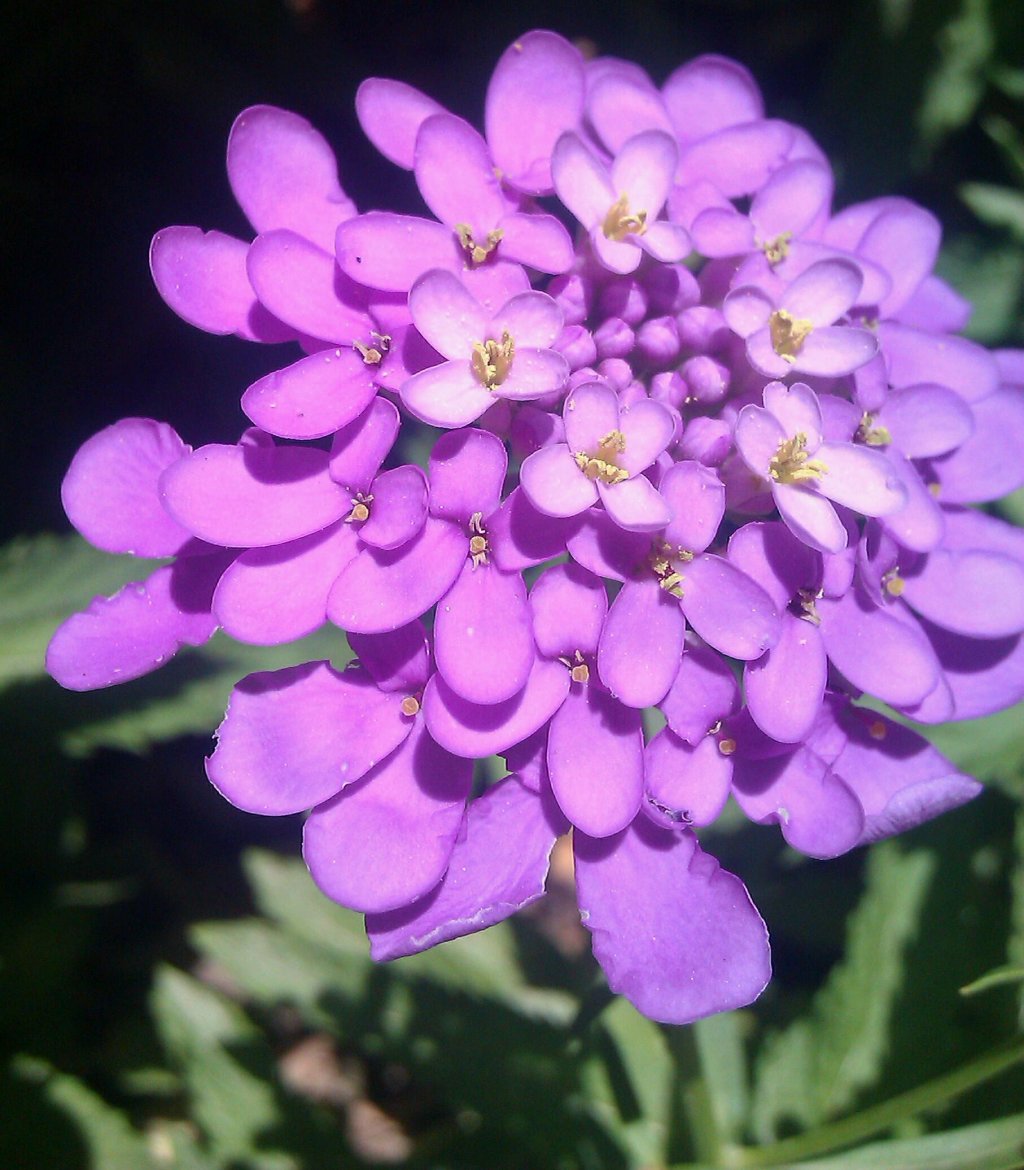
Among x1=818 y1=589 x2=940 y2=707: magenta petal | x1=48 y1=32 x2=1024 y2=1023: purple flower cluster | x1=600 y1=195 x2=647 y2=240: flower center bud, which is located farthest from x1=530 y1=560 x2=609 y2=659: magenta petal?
x1=600 y1=195 x2=647 y2=240: flower center bud

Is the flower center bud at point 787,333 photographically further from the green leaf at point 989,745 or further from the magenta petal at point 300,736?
the green leaf at point 989,745

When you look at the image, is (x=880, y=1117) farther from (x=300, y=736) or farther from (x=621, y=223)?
(x=621, y=223)

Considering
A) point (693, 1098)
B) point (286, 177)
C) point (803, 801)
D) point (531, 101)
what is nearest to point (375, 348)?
point (286, 177)

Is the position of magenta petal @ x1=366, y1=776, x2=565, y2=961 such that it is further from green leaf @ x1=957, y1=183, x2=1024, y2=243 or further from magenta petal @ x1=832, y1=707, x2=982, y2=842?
green leaf @ x1=957, y1=183, x2=1024, y2=243

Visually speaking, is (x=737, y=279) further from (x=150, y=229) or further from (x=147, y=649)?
(x=150, y=229)

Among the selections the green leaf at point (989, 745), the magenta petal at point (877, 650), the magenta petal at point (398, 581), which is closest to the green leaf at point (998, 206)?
the green leaf at point (989, 745)

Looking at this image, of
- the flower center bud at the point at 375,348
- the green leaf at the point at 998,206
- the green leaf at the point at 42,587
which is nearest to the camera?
the flower center bud at the point at 375,348

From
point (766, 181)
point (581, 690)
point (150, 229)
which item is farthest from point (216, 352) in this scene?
point (581, 690)
